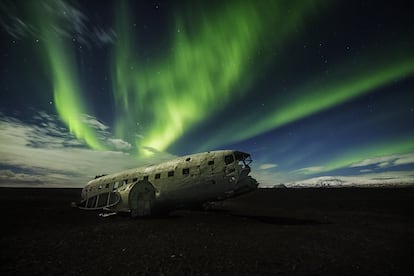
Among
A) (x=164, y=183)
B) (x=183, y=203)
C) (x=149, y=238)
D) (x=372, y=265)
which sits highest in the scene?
(x=164, y=183)

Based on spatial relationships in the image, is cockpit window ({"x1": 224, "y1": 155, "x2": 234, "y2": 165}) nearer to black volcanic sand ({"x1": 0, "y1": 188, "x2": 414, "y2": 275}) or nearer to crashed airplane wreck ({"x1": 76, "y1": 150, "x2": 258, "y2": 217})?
crashed airplane wreck ({"x1": 76, "y1": 150, "x2": 258, "y2": 217})

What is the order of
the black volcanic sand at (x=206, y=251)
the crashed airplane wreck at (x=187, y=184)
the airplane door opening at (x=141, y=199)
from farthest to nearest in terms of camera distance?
the airplane door opening at (x=141, y=199), the crashed airplane wreck at (x=187, y=184), the black volcanic sand at (x=206, y=251)

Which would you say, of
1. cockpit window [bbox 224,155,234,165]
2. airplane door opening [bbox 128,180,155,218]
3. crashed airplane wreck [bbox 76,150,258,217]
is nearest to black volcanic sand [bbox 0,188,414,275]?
crashed airplane wreck [bbox 76,150,258,217]

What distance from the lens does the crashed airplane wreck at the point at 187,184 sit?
18.2 metres

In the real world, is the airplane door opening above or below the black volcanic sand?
above

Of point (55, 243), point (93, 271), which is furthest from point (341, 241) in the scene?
point (55, 243)

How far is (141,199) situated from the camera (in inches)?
794

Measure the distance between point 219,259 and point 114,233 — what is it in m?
8.08

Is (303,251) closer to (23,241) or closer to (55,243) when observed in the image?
(55,243)

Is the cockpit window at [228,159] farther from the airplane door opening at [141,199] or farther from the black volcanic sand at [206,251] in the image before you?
the airplane door opening at [141,199]

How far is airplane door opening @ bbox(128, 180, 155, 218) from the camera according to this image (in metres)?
19.8

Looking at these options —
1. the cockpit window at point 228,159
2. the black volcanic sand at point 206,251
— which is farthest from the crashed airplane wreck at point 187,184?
the black volcanic sand at point 206,251

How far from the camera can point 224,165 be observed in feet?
60.7

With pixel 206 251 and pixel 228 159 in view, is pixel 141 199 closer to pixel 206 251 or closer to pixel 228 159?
pixel 228 159
